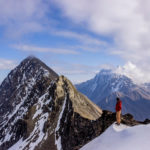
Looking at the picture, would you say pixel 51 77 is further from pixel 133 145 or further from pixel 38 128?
pixel 133 145

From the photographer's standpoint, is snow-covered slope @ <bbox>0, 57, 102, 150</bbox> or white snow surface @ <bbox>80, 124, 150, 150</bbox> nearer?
white snow surface @ <bbox>80, 124, 150, 150</bbox>

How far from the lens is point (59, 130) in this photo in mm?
99438

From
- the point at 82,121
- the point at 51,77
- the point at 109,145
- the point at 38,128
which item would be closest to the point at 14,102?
the point at 51,77

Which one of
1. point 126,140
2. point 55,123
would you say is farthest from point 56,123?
point 126,140

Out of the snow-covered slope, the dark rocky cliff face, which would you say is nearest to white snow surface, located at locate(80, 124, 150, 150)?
the dark rocky cliff face

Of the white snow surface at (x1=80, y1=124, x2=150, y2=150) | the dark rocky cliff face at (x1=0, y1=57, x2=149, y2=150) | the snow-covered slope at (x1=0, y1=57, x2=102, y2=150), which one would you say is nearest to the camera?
the white snow surface at (x1=80, y1=124, x2=150, y2=150)

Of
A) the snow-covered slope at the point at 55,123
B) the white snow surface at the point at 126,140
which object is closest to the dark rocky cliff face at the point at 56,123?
the snow-covered slope at the point at 55,123

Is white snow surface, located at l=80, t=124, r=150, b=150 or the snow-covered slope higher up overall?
white snow surface, located at l=80, t=124, r=150, b=150

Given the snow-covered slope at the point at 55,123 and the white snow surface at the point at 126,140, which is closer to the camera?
the white snow surface at the point at 126,140

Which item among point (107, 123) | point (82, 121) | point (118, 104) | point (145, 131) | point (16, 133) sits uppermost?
point (118, 104)

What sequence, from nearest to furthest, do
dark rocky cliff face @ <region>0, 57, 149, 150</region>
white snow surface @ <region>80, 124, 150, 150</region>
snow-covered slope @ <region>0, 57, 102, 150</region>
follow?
white snow surface @ <region>80, 124, 150, 150</region> → dark rocky cliff face @ <region>0, 57, 149, 150</region> → snow-covered slope @ <region>0, 57, 102, 150</region>

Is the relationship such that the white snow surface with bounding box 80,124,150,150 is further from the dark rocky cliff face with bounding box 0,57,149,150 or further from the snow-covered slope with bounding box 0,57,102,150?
the snow-covered slope with bounding box 0,57,102,150

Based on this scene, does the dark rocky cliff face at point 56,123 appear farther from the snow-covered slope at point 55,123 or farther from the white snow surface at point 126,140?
the white snow surface at point 126,140

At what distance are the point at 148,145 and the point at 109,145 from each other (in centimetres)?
423
